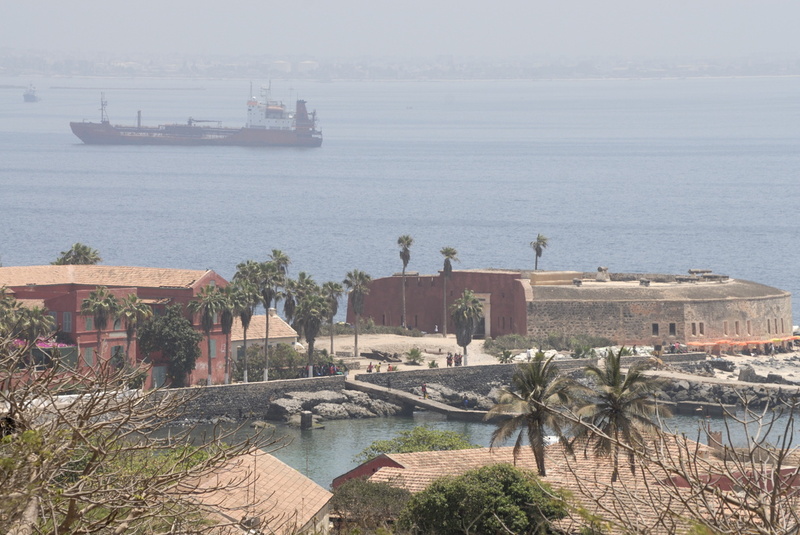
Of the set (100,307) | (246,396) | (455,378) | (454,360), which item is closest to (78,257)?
(100,307)

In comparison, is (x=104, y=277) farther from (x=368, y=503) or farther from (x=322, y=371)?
(x=368, y=503)

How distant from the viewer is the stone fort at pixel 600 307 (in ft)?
223

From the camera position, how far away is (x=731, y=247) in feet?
403

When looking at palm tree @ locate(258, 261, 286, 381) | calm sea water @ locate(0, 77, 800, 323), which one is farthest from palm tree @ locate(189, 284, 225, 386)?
calm sea water @ locate(0, 77, 800, 323)

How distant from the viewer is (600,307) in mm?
68000

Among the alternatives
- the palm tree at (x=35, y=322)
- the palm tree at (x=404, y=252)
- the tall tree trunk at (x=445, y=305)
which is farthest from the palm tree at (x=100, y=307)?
the tall tree trunk at (x=445, y=305)

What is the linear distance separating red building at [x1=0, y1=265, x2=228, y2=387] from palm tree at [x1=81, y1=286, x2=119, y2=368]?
0.22 metres

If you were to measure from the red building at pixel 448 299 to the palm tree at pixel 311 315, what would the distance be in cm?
1298

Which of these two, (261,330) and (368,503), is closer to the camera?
(368,503)

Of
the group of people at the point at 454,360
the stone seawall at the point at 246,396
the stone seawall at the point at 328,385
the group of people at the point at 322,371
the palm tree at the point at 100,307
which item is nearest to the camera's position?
the palm tree at the point at 100,307

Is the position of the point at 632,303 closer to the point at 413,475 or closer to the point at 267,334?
the point at 267,334

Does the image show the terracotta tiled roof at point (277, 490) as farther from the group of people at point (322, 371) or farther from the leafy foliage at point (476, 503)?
the group of people at point (322, 371)

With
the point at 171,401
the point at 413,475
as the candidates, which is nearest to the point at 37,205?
the point at 413,475

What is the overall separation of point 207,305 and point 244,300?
1.54m
